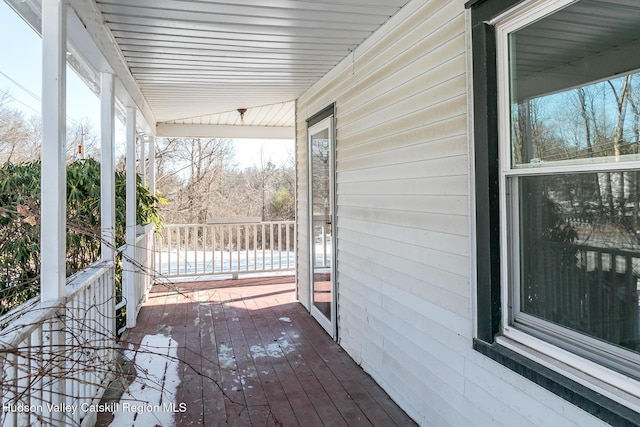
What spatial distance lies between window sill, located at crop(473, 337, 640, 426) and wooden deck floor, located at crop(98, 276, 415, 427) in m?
1.02

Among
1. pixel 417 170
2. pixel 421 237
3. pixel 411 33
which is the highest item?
pixel 411 33

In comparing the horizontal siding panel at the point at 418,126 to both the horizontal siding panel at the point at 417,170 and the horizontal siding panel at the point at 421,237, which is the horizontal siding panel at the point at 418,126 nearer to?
the horizontal siding panel at the point at 417,170

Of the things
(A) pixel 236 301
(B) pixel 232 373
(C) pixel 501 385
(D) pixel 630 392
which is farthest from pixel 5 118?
(A) pixel 236 301

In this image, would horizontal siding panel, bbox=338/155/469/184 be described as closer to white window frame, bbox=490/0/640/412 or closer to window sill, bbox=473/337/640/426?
white window frame, bbox=490/0/640/412

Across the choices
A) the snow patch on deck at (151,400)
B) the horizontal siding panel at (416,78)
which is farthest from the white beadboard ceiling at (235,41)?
the snow patch on deck at (151,400)

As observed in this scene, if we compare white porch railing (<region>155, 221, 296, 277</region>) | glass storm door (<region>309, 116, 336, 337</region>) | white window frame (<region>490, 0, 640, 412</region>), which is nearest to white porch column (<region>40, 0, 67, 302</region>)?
white window frame (<region>490, 0, 640, 412</region>)

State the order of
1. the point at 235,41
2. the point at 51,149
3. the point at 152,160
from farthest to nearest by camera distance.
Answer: the point at 152,160
the point at 235,41
the point at 51,149

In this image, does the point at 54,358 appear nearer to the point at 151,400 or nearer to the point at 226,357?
the point at 151,400

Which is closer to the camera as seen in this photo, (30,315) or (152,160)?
(30,315)

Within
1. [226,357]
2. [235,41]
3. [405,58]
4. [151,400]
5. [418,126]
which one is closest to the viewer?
[418,126]

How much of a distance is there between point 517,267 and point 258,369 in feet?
7.62

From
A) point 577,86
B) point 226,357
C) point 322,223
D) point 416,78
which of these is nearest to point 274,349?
point 226,357

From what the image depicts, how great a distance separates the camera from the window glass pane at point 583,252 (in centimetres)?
138

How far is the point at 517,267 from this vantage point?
185 centimetres
